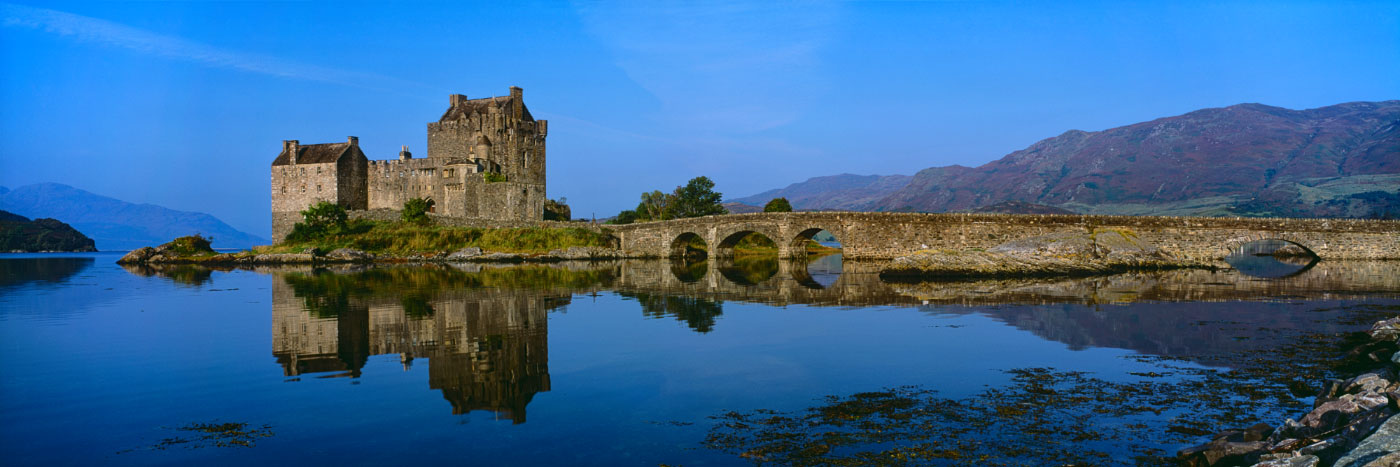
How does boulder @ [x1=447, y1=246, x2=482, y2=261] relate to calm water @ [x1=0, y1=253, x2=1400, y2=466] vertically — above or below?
above

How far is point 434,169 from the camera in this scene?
64688 mm

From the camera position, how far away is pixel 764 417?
8891 millimetres

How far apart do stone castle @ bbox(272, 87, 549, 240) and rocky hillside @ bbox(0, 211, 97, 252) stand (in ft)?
230

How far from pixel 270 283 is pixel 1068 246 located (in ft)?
110

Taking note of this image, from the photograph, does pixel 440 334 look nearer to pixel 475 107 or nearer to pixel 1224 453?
pixel 1224 453

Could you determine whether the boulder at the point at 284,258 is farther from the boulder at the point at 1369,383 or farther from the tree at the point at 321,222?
the boulder at the point at 1369,383

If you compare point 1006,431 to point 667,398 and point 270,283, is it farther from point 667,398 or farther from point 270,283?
point 270,283

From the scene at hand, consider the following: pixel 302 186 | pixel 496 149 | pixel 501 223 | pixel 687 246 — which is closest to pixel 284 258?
pixel 302 186

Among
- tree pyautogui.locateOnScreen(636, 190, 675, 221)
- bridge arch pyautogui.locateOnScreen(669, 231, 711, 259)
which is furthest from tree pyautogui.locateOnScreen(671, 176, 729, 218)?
bridge arch pyautogui.locateOnScreen(669, 231, 711, 259)

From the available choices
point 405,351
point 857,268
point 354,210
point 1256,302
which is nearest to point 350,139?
point 354,210

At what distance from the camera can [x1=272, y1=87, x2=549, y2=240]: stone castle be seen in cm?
6334

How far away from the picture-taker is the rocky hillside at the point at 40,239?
109 m

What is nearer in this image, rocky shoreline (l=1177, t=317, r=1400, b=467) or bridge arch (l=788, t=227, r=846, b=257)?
rocky shoreline (l=1177, t=317, r=1400, b=467)

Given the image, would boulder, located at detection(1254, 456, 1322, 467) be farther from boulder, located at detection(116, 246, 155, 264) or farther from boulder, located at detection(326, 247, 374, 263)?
boulder, located at detection(116, 246, 155, 264)
